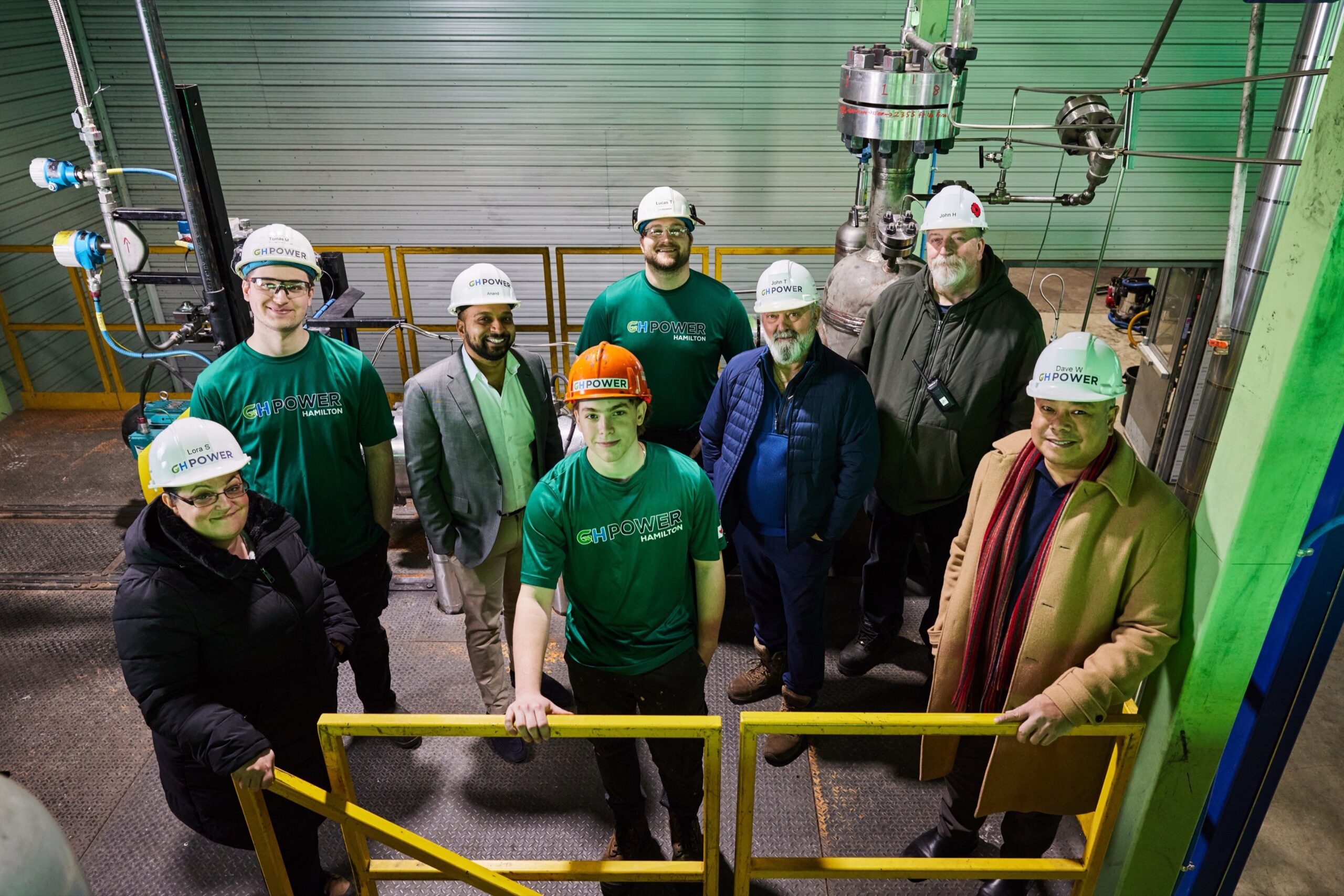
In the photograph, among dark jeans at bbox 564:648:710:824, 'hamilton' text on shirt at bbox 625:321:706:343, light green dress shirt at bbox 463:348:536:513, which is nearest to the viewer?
dark jeans at bbox 564:648:710:824

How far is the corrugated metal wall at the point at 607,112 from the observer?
728cm

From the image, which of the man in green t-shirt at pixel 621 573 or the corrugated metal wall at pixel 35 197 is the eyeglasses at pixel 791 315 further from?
the corrugated metal wall at pixel 35 197

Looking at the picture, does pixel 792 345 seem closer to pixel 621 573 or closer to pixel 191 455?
pixel 621 573

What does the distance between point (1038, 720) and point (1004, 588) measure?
0.46m

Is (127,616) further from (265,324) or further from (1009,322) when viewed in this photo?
(1009,322)

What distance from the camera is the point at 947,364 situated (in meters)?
3.74

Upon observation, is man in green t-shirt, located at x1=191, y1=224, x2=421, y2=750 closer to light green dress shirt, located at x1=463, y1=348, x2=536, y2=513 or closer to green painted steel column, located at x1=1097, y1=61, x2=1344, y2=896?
light green dress shirt, located at x1=463, y1=348, x2=536, y2=513

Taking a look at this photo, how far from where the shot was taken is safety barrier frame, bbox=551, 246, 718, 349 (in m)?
6.95

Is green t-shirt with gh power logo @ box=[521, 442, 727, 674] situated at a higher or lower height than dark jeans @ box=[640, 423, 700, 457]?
higher

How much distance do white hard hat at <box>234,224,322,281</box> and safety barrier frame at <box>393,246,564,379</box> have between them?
281 cm

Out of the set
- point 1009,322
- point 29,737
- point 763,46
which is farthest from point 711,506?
point 763,46

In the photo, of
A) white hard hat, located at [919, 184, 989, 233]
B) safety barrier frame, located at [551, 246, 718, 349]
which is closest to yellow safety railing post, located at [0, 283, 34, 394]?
safety barrier frame, located at [551, 246, 718, 349]

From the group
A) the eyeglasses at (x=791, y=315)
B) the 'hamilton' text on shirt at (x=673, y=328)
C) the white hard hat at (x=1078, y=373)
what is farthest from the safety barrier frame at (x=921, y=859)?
the 'hamilton' text on shirt at (x=673, y=328)

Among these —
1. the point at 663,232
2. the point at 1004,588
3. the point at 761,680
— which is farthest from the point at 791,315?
the point at 761,680
